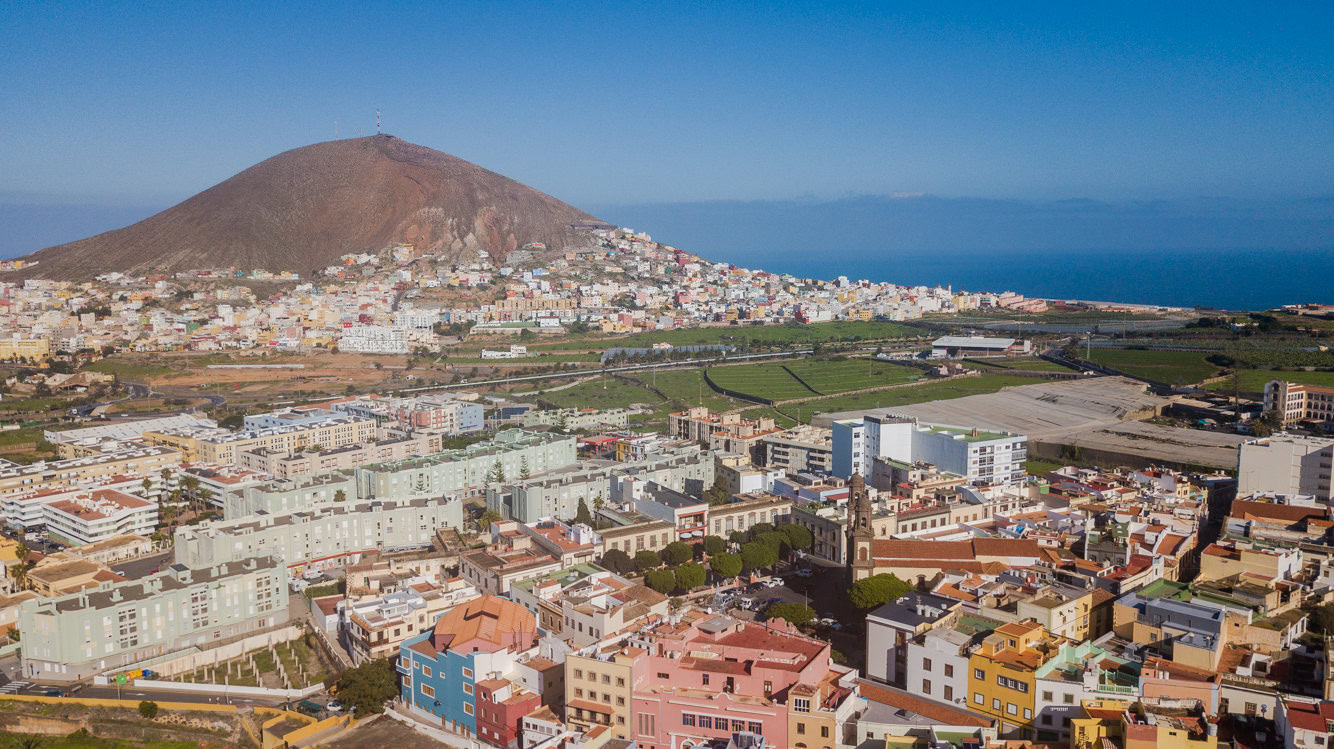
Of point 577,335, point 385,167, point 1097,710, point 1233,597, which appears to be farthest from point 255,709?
point 385,167

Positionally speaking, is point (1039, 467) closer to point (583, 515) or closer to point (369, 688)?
point (583, 515)

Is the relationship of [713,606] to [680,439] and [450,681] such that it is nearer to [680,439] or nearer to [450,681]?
[450,681]

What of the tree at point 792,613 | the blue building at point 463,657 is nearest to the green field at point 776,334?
the tree at point 792,613

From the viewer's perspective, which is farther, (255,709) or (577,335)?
(577,335)

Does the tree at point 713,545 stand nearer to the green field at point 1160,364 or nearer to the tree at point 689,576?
the tree at point 689,576

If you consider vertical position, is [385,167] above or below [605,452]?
above

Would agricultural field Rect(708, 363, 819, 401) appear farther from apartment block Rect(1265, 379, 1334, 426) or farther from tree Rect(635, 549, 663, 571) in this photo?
tree Rect(635, 549, 663, 571)

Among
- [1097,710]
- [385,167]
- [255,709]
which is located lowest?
[255,709]

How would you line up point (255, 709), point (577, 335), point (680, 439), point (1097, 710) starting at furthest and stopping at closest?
1. point (577, 335)
2. point (680, 439)
3. point (255, 709)
4. point (1097, 710)
